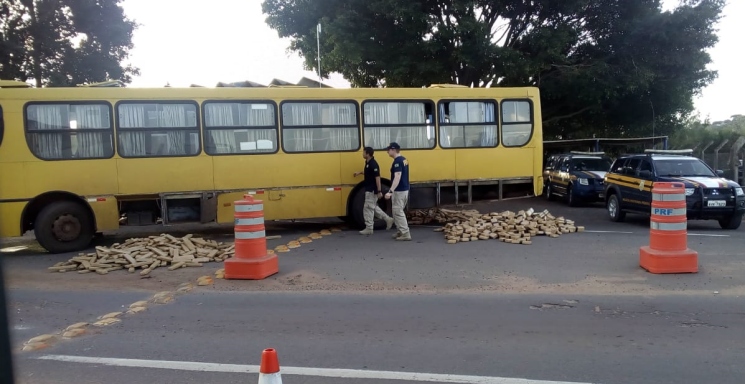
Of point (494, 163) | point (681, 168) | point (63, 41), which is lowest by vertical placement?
point (681, 168)

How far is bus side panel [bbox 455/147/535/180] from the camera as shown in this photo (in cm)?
1298

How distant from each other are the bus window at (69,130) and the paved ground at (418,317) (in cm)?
207

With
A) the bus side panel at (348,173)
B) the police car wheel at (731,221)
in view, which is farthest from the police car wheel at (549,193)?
the bus side panel at (348,173)

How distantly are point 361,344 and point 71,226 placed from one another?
7.80 m

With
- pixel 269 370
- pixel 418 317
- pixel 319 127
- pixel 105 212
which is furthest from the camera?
pixel 319 127

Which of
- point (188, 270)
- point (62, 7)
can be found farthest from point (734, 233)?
point (62, 7)

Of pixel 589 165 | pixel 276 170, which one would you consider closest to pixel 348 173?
pixel 276 170

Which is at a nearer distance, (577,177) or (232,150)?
(232,150)

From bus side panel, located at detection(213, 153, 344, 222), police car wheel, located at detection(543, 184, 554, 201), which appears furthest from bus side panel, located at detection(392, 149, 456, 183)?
police car wheel, located at detection(543, 184, 554, 201)

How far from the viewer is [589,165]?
62.3ft

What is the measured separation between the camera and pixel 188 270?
9102 millimetres

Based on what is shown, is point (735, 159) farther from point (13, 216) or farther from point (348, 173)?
point (13, 216)

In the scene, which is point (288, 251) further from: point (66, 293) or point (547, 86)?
point (547, 86)

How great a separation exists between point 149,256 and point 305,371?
5936 millimetres
